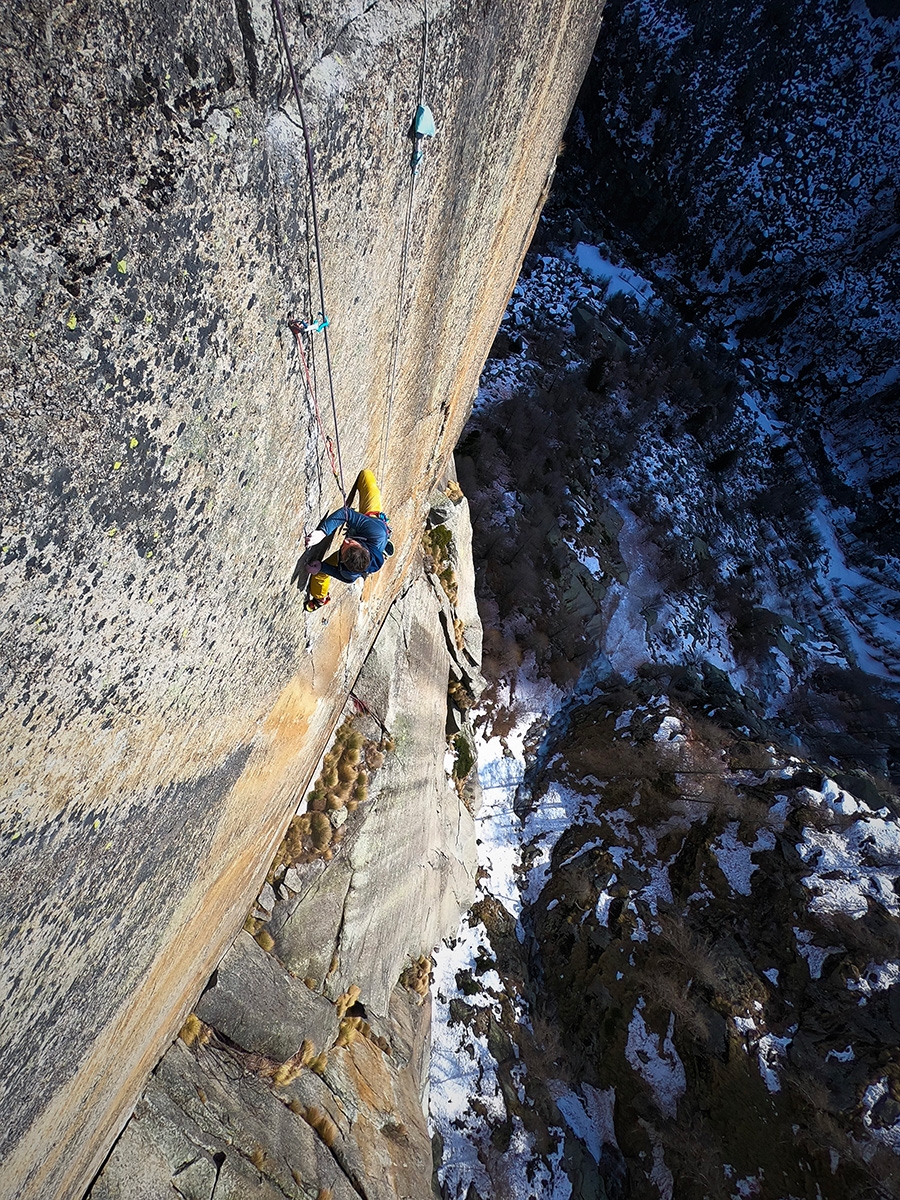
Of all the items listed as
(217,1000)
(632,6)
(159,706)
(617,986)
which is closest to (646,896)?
(617,986)

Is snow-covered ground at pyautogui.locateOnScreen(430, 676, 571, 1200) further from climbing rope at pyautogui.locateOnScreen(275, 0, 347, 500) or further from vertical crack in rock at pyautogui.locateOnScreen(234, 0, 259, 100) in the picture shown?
vertical crack in rock at pyautogui.locateOnScreen(234, 0, 259, 100)

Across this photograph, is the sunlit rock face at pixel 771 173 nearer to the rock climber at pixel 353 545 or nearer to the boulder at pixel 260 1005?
the rock climber at pixel 353 545

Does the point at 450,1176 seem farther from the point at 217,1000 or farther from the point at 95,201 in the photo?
the point at 95,201

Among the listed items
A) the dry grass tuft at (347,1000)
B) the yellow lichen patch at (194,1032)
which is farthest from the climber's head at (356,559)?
the dry grass tuft at (347,1000)

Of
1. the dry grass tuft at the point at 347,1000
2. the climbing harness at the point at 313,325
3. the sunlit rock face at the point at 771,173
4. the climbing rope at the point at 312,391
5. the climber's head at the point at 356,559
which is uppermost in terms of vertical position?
the sunlit rock face at the point at 771,173

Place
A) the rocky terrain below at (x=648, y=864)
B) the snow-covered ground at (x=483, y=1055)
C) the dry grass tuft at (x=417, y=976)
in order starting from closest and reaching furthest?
the dry grass tuft at (x=417, y=976), the snow-covered ground at (x=483, y=1055), the rocky terrain below at (x=648, y=864)

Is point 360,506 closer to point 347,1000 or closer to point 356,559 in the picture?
point 356,559

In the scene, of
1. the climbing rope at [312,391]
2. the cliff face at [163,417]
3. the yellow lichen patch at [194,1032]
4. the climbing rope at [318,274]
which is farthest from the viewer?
the yellow lichen patch at [194,1032]

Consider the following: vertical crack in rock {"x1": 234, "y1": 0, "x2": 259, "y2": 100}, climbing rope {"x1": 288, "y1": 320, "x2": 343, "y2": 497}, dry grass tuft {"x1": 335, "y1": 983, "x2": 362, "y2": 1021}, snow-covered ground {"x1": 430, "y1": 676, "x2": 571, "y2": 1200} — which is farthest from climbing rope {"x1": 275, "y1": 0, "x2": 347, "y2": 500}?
snow-covered ground {"x1": 430, "y1": 676, "x2": 571, "y2": 1200}
